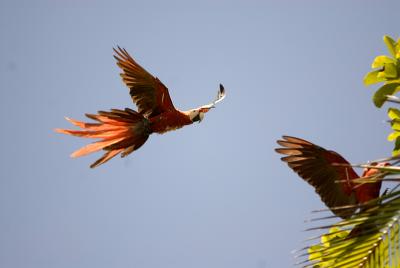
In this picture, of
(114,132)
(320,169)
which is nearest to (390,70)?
(320,169)

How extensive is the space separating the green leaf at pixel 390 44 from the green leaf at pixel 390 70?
94 millimetres

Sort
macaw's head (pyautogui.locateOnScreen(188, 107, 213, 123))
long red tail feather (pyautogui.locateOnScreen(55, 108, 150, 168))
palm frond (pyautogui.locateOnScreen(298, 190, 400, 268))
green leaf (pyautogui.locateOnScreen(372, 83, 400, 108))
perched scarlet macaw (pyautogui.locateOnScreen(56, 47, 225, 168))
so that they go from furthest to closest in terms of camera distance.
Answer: macaw's head (pyautogui.locateOnScreen(188, 107, 213, 123)) → perched scarlet macaw (pyautogui.locateOnScreen(56, 47, 225, 168)) → long red tail feather (pyautogui.locateOnScreen(55, 108, 150, 168)) → green leaf (pyautogui.locateOnScreen(372, 83, 400, 108)) → palm frond (pyautogui.locateOnScreen(298, 190, 400, 268))

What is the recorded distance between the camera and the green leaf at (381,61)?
2648mm

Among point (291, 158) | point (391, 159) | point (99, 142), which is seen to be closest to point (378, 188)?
point (291, 158)

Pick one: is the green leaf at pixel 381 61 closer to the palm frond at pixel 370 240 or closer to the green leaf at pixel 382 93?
the green leaf at pixel 382 93

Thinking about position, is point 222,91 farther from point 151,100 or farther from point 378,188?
point 378,188

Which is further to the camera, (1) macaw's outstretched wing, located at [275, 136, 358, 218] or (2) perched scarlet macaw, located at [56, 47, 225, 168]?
(2) perched scarlet macaw, located at [56, 47, 225, 168]

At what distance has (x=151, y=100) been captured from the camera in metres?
4.63

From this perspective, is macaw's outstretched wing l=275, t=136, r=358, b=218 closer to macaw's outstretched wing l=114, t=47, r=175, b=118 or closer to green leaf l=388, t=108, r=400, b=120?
green leaf l=388, t=108, r=400, b=120

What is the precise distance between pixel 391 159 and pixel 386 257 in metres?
0.51

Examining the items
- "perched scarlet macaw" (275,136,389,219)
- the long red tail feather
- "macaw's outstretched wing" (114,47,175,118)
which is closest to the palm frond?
"perched scarlet macaw" (275,136,389,219)

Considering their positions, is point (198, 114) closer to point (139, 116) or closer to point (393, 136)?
point (139, 116)

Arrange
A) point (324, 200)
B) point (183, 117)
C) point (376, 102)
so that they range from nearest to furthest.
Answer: point (376, 102)
point (324, 200)
point (183, 117)

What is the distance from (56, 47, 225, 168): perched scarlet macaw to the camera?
167 inches
